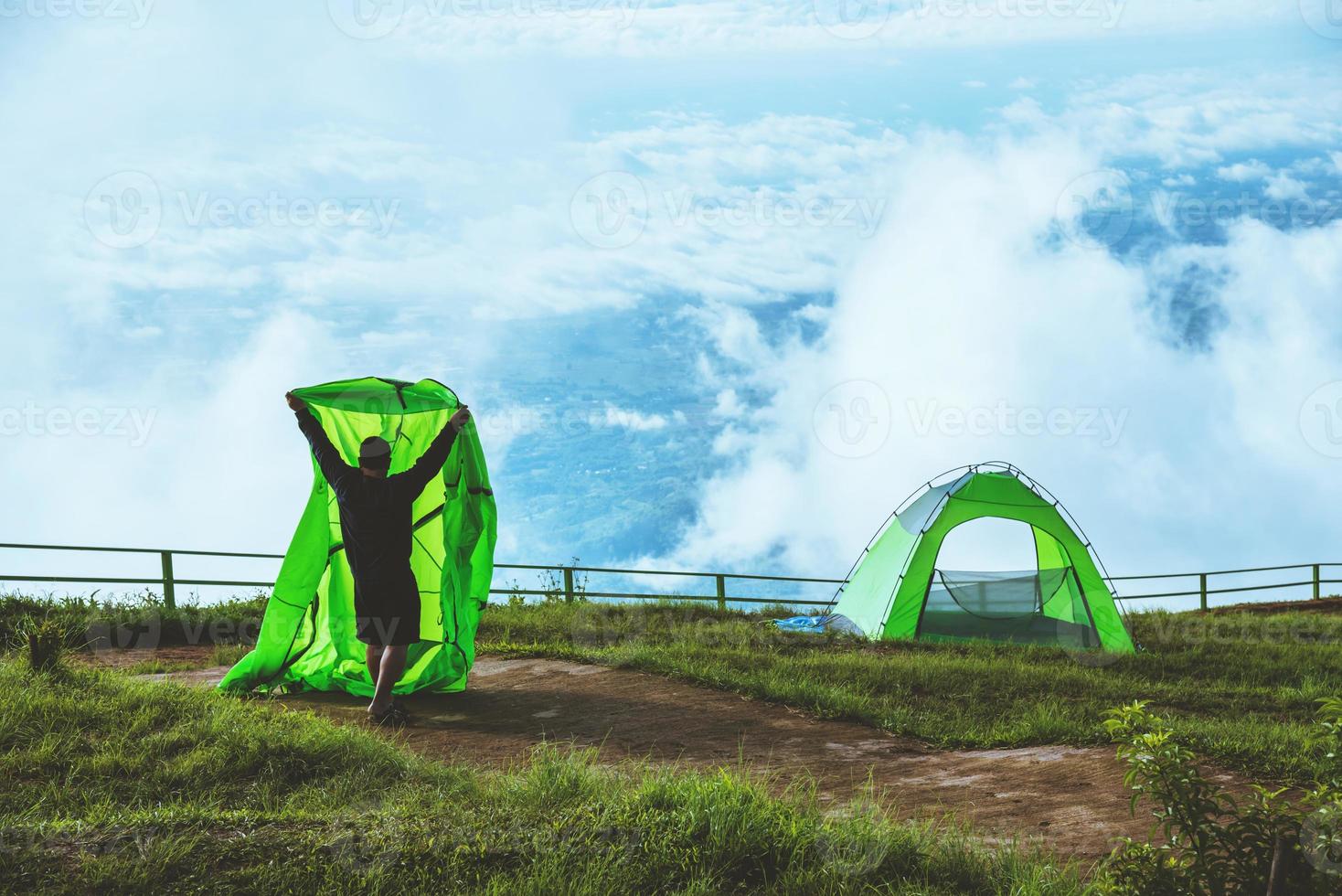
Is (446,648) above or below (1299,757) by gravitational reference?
above

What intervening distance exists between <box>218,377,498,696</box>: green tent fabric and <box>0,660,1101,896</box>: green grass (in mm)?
2751

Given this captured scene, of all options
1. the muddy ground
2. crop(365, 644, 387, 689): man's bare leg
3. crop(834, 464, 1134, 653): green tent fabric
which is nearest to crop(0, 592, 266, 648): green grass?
the muddy ground

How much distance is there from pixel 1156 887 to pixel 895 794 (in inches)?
95.7

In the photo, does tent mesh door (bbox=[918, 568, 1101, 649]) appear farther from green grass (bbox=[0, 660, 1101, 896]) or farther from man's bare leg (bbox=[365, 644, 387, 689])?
green grass (bbox=[0, 660, 1101, 896])

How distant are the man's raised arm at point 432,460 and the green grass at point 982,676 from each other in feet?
10.0

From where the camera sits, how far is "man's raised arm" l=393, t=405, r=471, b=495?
26.2 ft

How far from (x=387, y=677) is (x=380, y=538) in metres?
1.01

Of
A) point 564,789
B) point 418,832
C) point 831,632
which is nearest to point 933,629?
point 831,632

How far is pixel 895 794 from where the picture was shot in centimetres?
614

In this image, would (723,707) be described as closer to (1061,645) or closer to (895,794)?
(895,794)

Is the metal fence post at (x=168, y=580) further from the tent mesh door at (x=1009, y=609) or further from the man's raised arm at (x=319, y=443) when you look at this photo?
the tent mesh door at (x=1009, y=609)

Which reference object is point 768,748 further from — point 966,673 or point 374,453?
point 374,453

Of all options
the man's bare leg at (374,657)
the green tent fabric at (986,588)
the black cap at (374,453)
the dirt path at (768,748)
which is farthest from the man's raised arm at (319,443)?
the green tent fabric at (986,588)

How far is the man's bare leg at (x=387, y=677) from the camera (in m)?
7.79
